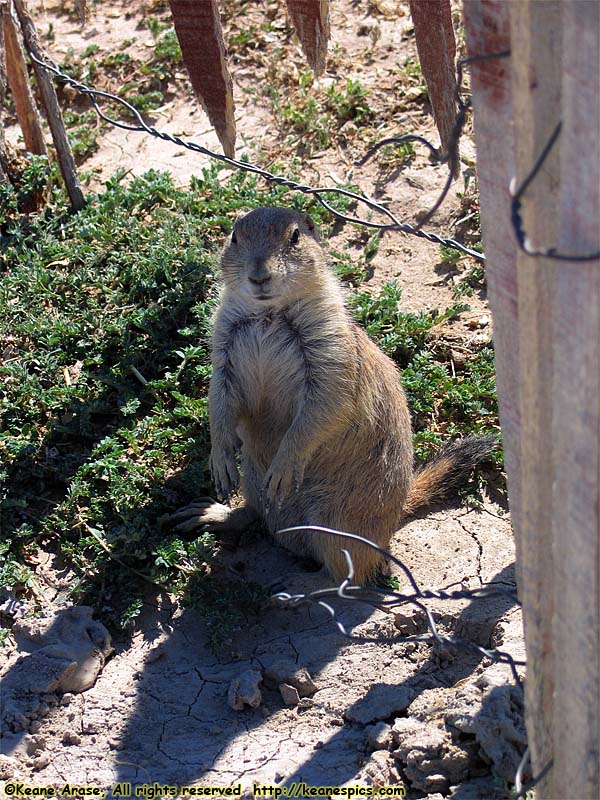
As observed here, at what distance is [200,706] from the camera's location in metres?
3.91

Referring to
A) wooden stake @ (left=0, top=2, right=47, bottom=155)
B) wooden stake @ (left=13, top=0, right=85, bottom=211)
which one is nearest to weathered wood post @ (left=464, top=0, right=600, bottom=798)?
wooden stake @ (left=13, top=0, right=85, bottom=211)

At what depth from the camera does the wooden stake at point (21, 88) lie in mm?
6133

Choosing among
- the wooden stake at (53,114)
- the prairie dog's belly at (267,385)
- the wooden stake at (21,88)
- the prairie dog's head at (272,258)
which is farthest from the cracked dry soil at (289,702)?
the wooden stake at (21,88)

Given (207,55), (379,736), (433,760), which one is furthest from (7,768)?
(207,55)

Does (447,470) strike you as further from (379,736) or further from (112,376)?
(112,376)

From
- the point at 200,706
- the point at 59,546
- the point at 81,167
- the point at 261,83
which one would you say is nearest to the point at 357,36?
A: the point at 261,83

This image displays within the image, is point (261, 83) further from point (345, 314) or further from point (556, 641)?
point (556, 641)

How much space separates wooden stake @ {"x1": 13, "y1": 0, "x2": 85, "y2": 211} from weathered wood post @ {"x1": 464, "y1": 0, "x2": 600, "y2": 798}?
14.5 feet

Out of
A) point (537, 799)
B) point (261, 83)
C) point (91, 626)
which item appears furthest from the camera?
point (261, 83)

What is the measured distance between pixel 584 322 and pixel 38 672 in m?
2.86

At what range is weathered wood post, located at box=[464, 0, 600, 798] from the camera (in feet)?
6.27

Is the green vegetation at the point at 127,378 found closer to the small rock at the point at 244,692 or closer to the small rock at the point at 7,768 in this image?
the small rock at the point at 244,692

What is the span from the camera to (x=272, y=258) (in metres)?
4.42

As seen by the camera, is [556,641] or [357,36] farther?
[357,36]
